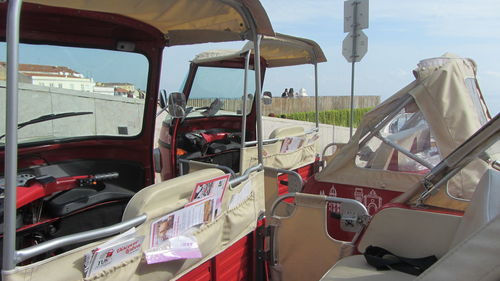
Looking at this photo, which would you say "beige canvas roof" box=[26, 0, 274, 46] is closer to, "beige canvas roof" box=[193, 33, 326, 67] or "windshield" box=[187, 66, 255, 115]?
"beige canvas roof" box=[193, 33, 326, 67]

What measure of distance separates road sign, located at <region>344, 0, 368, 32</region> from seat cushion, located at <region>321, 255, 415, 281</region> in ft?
18.7

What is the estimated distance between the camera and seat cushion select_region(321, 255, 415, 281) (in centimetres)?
230

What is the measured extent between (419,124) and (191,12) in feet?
8.26

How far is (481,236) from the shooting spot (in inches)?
64.3

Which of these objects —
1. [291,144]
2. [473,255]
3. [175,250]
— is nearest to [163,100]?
[291,144]

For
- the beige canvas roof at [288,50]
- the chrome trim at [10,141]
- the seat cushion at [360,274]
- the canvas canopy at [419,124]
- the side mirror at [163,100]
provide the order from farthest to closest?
the beige canvas roof at [288,50]
the side mirror at [163,100]
the canvas canopy at [419,124]
the seat cushion at [360,274]
the chrome trim at [10,141]

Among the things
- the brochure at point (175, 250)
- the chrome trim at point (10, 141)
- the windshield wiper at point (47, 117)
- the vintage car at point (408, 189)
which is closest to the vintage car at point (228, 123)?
the vintage car at point (408, 189)

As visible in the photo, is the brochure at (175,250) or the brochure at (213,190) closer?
the brochure at (175,250)

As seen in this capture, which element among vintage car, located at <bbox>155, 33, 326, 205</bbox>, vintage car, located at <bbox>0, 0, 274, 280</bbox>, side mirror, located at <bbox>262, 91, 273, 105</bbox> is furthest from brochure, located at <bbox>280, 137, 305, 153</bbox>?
vintage car, located at <bbox>0, 0, 274, 280</bbox>

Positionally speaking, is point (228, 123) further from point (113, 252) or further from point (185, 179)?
point (113, 252)

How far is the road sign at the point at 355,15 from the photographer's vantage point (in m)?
→ 7.11

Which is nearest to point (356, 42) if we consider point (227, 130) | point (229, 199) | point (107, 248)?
point (227, 130)

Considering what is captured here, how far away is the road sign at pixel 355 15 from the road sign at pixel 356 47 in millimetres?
131

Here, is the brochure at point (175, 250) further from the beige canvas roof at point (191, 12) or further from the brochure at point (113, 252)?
the beige canvas roof at point (191, 12)
